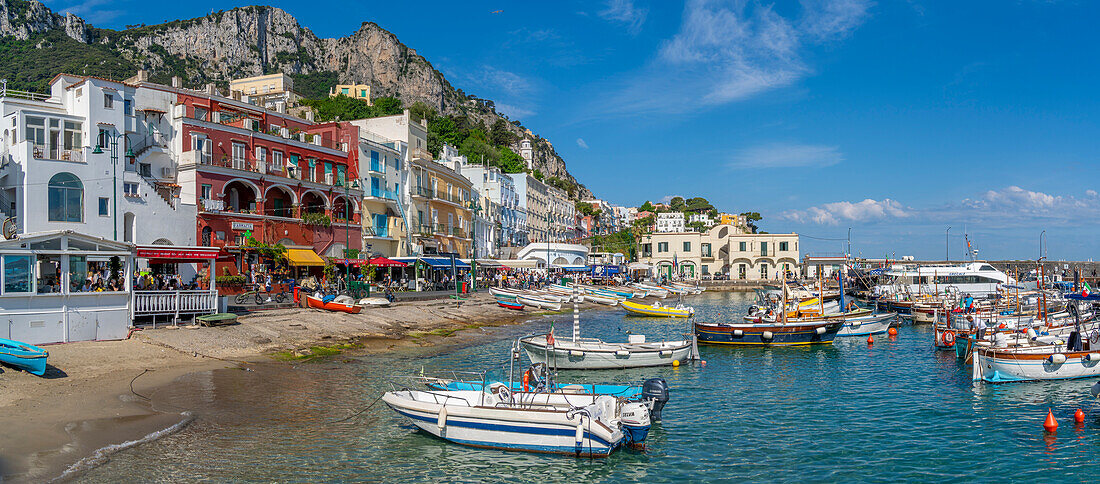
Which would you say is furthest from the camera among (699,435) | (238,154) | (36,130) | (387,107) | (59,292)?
(387,107)

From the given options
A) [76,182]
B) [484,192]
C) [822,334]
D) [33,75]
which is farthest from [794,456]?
[33,75]

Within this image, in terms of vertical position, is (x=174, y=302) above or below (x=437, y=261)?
below

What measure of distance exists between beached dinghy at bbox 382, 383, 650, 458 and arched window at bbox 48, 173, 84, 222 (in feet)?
96.5

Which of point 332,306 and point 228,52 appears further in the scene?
point 228,52

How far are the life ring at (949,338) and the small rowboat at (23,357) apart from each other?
36777 mm

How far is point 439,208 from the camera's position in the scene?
6869cm

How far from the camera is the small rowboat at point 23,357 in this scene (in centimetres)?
1902

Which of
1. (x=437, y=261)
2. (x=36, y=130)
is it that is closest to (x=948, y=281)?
(x=437, y=261)

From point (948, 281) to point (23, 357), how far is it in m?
81.9

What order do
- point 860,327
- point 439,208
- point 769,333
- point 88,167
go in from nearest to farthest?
1. point 769,333
2. point 88,167
3. point 860,327
4. point 439,208

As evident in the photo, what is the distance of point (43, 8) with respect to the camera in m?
136

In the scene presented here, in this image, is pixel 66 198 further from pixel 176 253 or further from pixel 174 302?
pixel 174 302

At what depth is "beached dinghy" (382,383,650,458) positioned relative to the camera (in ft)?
51.2

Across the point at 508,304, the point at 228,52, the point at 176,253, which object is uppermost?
the point at 228,52
